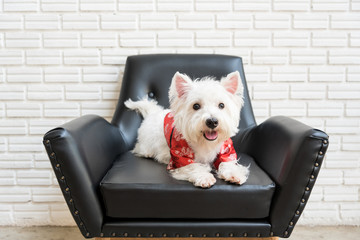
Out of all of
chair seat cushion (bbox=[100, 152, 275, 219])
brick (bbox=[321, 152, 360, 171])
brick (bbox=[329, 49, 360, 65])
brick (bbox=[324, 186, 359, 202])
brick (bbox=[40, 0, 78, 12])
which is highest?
brick (bbox=[40, 0, 78, 12])

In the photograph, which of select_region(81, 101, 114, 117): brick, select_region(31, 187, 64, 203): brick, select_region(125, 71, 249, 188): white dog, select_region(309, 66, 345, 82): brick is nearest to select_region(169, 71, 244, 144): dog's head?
select_region(125, 71, 249, 188): white dog

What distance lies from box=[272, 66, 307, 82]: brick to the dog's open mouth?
1.05 m

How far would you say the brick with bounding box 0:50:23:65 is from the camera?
229 cm

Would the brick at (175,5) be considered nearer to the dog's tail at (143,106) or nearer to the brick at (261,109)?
the dog's tail at (143,106)

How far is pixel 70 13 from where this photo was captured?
227cm

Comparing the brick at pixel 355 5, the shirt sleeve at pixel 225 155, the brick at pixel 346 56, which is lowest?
the shirt sleeve at pixel 225 155

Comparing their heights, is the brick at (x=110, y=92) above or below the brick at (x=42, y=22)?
below

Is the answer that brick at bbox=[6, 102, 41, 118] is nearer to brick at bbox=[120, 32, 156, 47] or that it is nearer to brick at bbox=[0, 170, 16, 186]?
brick at bbox=[0, 170, 16, 186]

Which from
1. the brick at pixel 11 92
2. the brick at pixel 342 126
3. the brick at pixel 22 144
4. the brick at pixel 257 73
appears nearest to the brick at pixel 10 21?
the brick at pixel 11 92

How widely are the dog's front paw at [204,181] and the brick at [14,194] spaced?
1553 millimetres

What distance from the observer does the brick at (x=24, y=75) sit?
230 centimetres

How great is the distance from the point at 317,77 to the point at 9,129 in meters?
2.23

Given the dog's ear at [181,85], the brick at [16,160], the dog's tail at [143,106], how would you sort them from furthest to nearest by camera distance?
the brick at [16,160]
the dog's tail at [143,106]
the dog's ear at [181,85]

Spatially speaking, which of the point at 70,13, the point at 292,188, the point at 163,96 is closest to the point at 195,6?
the point at 163,96
